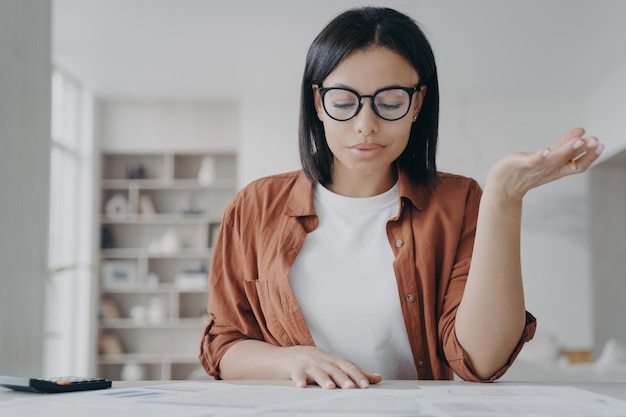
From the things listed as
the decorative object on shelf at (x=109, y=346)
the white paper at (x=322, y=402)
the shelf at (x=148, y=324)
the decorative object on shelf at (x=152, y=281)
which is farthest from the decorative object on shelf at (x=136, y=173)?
the white paper at (x=322, y=402)

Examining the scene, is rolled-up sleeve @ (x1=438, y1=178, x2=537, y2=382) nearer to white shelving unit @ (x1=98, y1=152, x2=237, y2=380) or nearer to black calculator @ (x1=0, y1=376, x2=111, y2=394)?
black calculator @ (x1=0, y1=376, x2=111, y2=394)

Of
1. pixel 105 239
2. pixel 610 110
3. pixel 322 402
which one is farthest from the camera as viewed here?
pixel 105 239

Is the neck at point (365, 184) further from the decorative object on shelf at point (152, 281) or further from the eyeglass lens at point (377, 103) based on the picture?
the decorative object on shelf at point (152, 281)

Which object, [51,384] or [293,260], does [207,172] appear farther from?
[51,384]

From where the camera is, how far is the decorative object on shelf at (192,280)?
7.03 m

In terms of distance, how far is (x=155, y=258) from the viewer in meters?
7.26

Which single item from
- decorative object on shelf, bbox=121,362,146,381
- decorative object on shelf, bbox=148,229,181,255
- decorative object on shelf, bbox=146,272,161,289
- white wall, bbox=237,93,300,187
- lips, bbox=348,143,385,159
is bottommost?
decorative object on shelf, bbox=121,362,146,381

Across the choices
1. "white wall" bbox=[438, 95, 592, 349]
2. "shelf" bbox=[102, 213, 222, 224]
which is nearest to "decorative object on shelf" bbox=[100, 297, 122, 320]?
"shelf" bbox=[102, 213, 222, 224]

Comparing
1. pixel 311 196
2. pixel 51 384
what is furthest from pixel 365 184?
pixel 51 384

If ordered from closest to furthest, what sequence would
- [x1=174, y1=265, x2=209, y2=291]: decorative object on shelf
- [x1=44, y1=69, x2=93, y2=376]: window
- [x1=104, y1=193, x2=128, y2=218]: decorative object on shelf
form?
[x1=44, y1=69, x2=93, y2=376]: window → [x1=174, y1=265, x2=209, y2=291]: decorative object on shelf → [x1=104, y1=193, x2=128, y2=218]: decorative object on shelf

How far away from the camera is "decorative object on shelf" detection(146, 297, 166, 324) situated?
7.03 m

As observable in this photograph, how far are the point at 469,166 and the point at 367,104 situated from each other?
5826 mm

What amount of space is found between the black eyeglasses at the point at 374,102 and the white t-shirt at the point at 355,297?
8.9 inches

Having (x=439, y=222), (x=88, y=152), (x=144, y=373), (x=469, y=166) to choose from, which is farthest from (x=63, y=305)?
(x=439, y=222)
